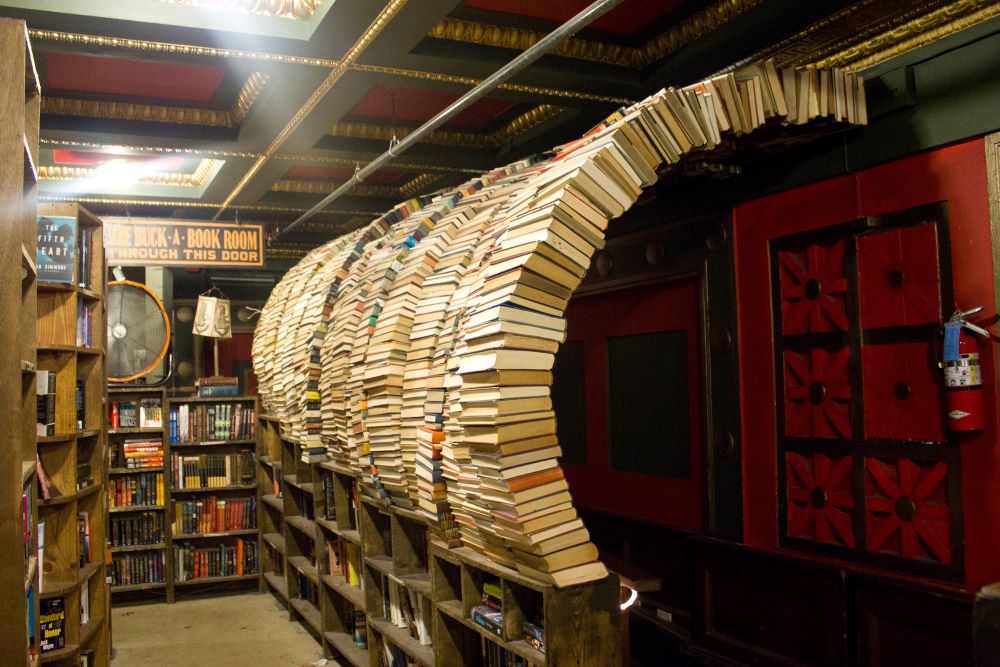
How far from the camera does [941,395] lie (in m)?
3.31

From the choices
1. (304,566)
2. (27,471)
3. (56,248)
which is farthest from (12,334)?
(304,566)

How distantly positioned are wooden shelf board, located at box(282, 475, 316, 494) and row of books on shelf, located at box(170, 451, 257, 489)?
1.57 metres

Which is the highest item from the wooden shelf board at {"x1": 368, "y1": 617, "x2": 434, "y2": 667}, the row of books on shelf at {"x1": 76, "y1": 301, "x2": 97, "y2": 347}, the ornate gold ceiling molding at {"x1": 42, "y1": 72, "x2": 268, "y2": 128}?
the ornate gold ceiling molding at {"x1": 42, "y1": 72, "x2": 268, "y2": 128}

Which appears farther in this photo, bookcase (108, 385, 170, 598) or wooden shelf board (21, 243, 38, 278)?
bookcase (108, 385, 170, 598)

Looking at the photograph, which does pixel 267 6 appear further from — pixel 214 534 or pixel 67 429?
pixel 214 534

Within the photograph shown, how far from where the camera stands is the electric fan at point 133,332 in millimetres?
7676

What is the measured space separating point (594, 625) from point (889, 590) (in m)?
1.41

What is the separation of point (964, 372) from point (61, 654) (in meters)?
4.42

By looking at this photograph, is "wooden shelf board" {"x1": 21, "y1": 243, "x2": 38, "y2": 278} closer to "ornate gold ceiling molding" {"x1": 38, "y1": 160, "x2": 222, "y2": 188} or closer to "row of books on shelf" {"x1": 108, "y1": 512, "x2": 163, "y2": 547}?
"ornate gold ceiling molding" {"x1": 38, "y1": 160, "x2": 222, "y2": 188}

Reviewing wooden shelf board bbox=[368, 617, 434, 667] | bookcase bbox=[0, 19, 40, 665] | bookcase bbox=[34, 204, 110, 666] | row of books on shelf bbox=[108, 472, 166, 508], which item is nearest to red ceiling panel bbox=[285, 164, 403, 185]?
bookcase bbox=[34, 204, 110, 666]

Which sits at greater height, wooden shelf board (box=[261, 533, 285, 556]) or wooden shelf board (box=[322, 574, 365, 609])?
wooden shelf board (box=[322, 574, 365, 609])

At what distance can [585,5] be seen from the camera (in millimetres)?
4113

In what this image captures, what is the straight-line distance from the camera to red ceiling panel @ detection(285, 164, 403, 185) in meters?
7.28

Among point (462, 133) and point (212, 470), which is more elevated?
point (462, 133)
